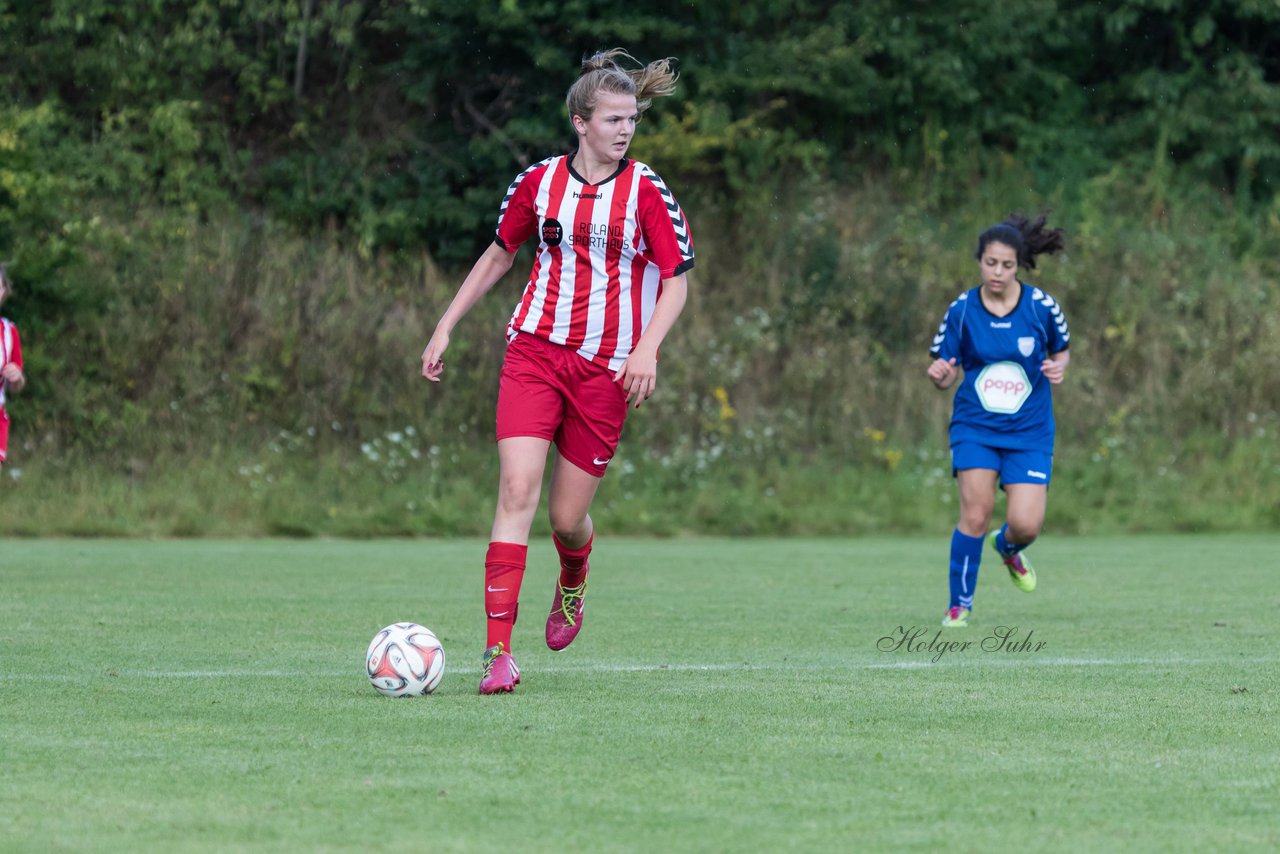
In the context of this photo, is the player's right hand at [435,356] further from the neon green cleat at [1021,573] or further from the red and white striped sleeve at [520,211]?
the neon green cleat at [1021,573]

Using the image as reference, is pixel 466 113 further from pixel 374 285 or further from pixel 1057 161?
pixel 1057 161

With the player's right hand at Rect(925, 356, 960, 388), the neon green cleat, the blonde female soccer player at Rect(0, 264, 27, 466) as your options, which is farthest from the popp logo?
the blonde female soccer player at Rect(0, 264, 27, 466)

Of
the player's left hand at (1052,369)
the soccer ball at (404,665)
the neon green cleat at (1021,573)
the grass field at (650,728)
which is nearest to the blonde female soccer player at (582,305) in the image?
the soccer ball at (404,665)

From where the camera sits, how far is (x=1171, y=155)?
78.3 ft

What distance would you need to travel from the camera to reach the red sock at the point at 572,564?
6535 mm

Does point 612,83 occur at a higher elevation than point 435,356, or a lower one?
higher

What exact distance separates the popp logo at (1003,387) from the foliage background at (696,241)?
8642 millimetres

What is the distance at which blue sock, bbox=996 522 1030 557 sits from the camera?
354 inches

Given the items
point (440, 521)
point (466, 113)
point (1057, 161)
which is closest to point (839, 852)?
point (440, 521)

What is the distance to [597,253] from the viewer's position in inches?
240

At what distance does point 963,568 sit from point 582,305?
10.3ft

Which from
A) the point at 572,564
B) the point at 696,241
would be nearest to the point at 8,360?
the point at 572,564

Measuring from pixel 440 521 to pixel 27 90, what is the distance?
950 cm

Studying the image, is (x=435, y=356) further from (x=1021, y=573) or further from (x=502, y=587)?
(x=1021, y=573)
